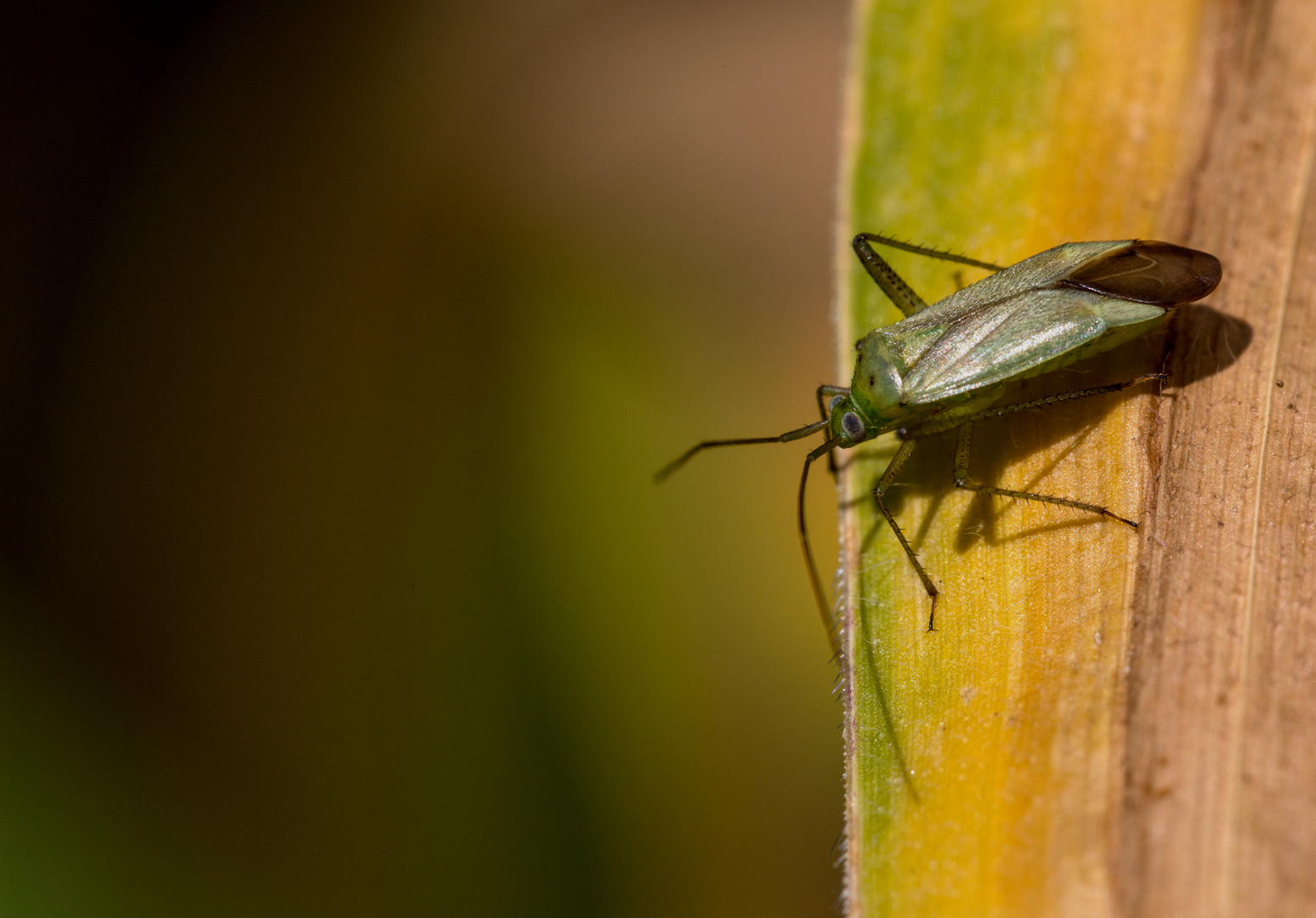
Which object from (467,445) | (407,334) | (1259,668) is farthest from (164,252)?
(1259,668)

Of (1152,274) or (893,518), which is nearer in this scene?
(1152,274)

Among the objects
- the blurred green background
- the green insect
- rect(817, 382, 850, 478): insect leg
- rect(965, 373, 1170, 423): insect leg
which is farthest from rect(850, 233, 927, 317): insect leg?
the blurred green background

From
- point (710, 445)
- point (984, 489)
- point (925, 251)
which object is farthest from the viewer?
point (710, 445)

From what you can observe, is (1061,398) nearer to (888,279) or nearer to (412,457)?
(888,279)

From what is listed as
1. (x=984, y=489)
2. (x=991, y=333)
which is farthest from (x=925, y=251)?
(x=984, y=489)

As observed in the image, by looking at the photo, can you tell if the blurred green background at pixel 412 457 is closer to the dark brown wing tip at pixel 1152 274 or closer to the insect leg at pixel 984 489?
the insect leg at pixel 984 489

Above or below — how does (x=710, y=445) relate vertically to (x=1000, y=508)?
above

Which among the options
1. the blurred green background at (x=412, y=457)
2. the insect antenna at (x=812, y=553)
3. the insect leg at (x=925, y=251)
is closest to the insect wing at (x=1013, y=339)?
the insect leg at (x=925, y=251)
